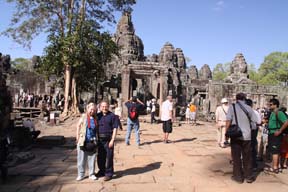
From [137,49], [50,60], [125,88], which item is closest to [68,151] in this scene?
[125,88]

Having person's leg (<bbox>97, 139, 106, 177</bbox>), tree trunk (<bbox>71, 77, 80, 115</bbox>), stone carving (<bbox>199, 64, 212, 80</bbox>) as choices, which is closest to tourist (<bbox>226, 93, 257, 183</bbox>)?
person's leg (<bbox>97, 139, 106, 177</bbox>)

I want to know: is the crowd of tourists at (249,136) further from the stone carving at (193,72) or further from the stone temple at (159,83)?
the stone carving at (193,72)

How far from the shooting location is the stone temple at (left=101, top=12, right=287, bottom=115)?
56.1 ft

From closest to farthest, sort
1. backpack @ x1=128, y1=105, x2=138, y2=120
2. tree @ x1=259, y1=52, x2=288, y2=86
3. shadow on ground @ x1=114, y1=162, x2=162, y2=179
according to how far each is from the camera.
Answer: shadow on ground @ x1=114, y1=162, x2=162, y2=179
backpack @ x1=128, y1=105, x2=138, y2=120
tree @ x1=259, y1=52, x2=288, y2=86

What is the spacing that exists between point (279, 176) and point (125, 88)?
464 inches

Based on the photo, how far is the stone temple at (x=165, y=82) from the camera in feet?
56.1

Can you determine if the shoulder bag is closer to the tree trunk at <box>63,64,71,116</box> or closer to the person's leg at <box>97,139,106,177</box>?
the person's leg at <box>97,139,106,177</box>

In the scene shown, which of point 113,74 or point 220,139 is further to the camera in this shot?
point 113,74

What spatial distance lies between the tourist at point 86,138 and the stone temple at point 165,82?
11.6 meters

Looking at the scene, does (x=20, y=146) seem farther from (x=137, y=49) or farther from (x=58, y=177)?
(x=137, y=49)

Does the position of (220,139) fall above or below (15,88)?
below

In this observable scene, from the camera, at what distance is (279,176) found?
526cm

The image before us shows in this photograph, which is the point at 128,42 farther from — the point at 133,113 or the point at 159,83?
the point at 133,113

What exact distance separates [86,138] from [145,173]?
1428 millimetres
